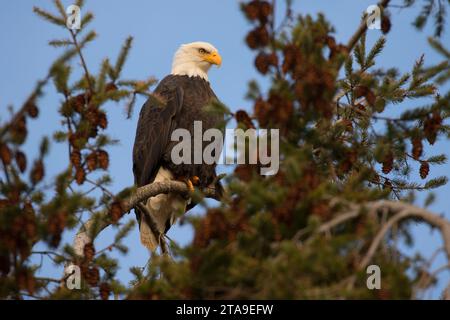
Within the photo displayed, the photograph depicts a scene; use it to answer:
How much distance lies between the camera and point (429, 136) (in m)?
3.90

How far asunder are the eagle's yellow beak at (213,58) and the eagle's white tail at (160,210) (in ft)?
4.39

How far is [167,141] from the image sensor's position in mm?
7082

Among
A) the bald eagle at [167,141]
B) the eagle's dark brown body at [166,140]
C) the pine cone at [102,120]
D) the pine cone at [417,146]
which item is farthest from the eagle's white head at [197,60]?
the pine cone at [417,146]

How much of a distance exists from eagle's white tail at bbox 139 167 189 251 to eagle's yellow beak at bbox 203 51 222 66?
134 cm

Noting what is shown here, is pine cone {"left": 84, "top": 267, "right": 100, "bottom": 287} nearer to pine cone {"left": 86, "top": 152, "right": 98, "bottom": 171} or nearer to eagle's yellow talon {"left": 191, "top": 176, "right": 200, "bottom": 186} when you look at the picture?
pine cone {"left": 86, "top": 152, "right": 98, "bottom": 171}

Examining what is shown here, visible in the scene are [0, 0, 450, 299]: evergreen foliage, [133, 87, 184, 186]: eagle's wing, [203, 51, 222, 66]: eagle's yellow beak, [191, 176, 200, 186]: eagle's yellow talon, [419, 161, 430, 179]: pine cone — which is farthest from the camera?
[203, 51, 222, 66]: eagle's yellow beak

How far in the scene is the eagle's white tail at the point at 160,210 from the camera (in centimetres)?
711

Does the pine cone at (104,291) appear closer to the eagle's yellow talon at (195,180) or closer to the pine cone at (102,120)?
the pine cone at (102,120)

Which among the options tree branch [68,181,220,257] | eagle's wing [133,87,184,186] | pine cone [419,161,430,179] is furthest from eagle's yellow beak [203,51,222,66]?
pine cone [419,161,430,179]

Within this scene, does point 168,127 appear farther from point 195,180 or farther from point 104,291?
point 104,291

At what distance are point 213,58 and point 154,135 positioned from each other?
1216 mm

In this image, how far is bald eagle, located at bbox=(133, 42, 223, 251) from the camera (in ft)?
23.3
